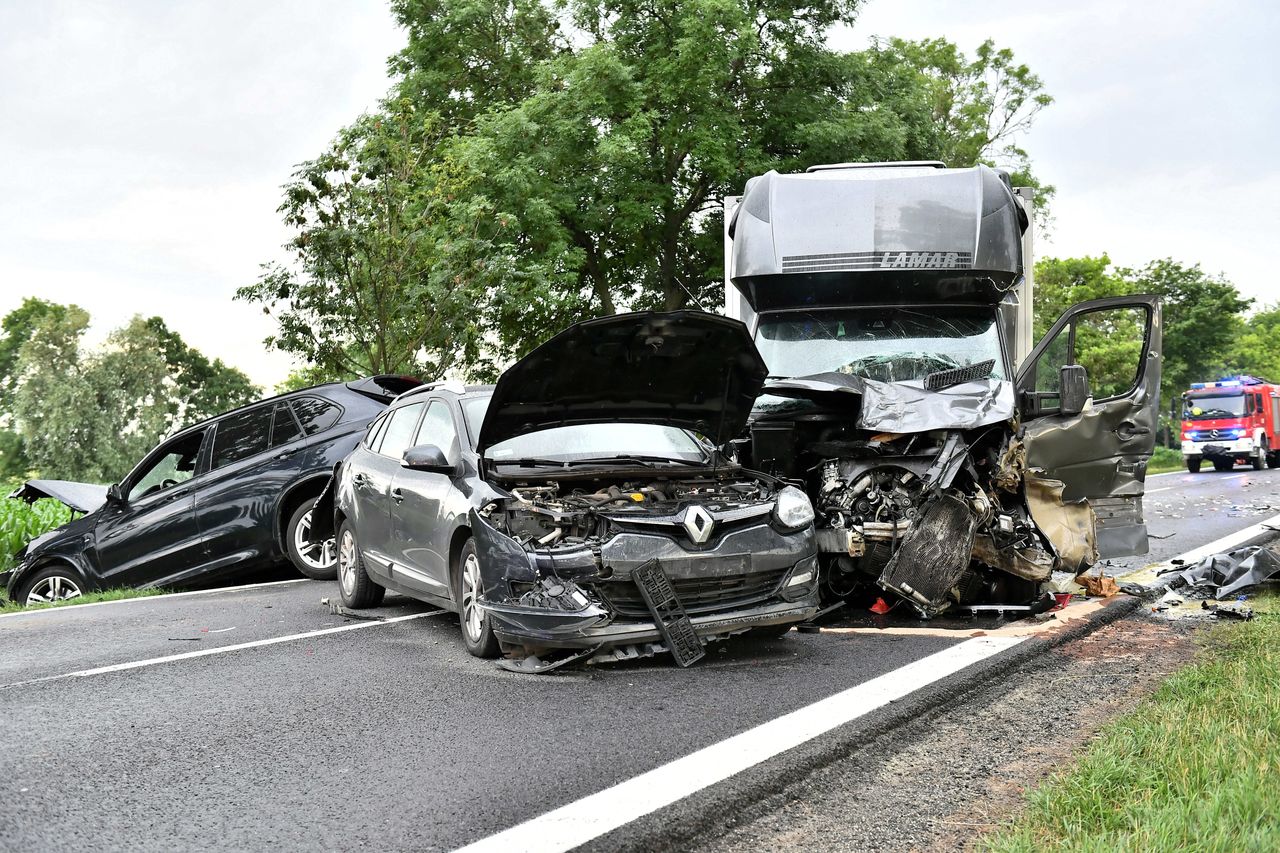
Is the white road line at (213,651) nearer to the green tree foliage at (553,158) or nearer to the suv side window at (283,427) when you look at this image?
the suv side window at (283,427)

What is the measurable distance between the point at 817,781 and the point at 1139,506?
581cm

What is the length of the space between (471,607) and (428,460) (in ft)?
2.96

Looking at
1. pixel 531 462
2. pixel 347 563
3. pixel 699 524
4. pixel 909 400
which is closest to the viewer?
pixel 699 524

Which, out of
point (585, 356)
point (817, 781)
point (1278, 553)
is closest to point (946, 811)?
point (817, 781)

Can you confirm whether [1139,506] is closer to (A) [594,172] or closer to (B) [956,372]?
(B) [956,372]

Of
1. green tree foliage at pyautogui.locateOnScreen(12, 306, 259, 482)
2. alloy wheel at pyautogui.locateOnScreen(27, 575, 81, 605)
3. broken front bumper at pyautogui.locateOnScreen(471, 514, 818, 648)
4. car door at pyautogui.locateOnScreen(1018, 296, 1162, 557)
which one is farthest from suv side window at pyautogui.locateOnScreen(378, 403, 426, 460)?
green tree foliage at pyautogui.locateOnScreen(12, 306, 259, 482)

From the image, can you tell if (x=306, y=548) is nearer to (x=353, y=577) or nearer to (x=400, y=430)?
(x=353, y=577)

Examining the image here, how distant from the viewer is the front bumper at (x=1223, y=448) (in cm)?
3256

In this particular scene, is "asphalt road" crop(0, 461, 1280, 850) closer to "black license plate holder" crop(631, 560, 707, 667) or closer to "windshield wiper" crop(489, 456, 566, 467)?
"black license plate holder" crop(631, 560, 707, 667)

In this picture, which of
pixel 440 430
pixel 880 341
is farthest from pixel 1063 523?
pixel 440 430

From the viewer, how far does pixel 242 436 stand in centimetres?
1091

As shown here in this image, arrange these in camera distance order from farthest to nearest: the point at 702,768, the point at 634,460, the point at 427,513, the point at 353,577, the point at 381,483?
the point at 353,577
the point at 381,483
the point at 634,460
the point at 427,513
the point at 702,768

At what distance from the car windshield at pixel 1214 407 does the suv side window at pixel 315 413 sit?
99.1 ft

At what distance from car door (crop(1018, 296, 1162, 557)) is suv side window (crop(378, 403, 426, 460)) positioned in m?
4.44
